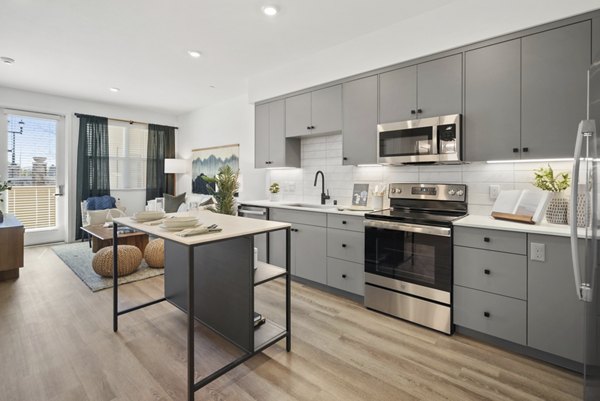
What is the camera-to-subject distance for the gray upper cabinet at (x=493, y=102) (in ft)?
7.48

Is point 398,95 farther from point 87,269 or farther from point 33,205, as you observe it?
point 33,205

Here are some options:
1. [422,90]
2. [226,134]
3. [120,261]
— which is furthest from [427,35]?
[120,261]

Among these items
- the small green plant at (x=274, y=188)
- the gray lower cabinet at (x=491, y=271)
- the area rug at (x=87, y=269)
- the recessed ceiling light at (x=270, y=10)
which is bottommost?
the area rug at (x=87, y=269)

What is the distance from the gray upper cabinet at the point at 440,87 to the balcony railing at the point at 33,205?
6.32 metres

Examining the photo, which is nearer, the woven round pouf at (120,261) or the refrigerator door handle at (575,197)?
the refrigerator door handle at (575,197)

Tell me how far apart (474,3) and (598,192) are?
1.92 metres

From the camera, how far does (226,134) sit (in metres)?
5.59

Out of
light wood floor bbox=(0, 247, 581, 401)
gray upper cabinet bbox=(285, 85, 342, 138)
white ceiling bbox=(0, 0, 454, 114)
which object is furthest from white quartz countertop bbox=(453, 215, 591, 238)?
white ceiling bbox=(0, 0, 454, 114)

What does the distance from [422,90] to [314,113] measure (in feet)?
4.10

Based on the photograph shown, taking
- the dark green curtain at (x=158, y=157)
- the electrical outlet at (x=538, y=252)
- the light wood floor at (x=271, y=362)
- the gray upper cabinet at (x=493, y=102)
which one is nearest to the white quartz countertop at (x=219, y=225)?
the light wood floor at (x=271, y=362)

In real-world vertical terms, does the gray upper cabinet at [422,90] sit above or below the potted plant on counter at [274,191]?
above

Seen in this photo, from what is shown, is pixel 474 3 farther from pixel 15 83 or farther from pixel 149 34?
pixel 15 83

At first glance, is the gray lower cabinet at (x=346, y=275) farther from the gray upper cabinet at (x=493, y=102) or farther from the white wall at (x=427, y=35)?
the white wall at (x=427, y=35)

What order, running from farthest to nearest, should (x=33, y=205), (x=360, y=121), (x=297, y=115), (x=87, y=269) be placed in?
(x=33, y=205)
(x=87, y=269)
(x=297, y=115)
(x=360, y=121)
